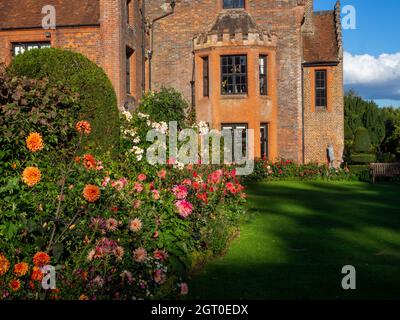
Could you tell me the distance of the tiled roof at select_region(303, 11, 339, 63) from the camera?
26000 millimetres

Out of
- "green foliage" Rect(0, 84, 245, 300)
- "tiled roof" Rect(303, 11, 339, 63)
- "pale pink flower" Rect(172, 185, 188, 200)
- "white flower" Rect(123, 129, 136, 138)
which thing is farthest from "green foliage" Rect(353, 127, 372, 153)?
"pale pink flower" Rect(172, 185, 188, 200)

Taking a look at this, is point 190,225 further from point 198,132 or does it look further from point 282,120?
point 282,120

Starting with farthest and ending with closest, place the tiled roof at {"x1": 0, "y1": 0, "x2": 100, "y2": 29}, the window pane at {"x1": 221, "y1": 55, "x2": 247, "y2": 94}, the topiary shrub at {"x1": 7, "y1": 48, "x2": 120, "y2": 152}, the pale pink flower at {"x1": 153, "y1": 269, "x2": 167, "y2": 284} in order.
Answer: the window pane at {"x1": 221, "y1": 55, "x2": 247, "y2": 94} < the tiled roof at {"x1": 0, "y1": 0, "x2": 100, "y2": 29} < the topiary shrub at {"x1": 7, "y1": 48, "x2": 120, "y2": 152} < the pale pink flower at {"x1": 153, "y1": 269, "x2": 167, "y2": 284}

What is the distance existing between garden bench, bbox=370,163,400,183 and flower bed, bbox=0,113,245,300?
16547 mm

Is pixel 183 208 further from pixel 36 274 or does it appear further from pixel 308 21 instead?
pixel 308 21

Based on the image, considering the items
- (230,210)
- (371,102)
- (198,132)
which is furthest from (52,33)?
(371,102)

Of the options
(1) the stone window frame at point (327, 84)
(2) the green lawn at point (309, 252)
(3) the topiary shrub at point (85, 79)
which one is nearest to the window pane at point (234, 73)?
(1) the stone window frame at point (327, 84)

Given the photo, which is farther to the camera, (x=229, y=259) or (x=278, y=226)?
(x=278, y=226)

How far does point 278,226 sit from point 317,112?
52.6 ft

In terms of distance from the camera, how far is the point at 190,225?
8.29 metres

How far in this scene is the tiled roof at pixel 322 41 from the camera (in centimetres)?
2600

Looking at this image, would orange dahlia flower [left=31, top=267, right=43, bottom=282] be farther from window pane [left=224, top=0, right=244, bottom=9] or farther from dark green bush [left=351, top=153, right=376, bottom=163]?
dark green bush [left=351, top=153, right=376, bottom=163]

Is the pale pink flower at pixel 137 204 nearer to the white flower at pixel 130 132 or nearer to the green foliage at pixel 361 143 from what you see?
the white flower at pixel 130 132

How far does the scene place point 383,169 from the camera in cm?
2248
